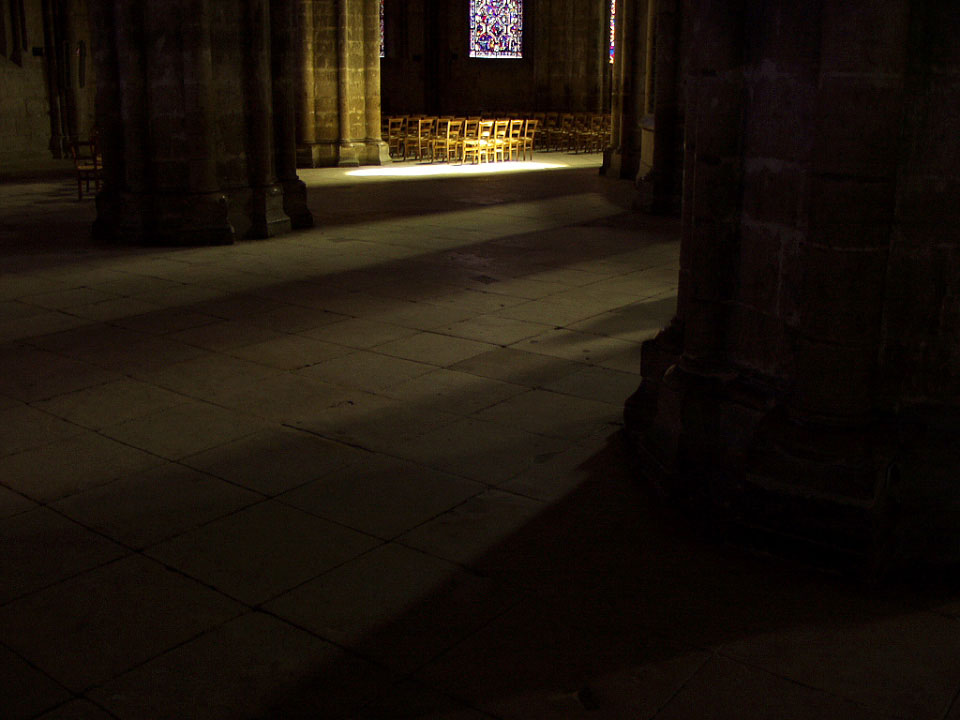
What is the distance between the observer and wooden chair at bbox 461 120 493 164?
2091 centimetres

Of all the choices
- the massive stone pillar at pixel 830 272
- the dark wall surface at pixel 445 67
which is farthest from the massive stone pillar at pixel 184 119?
the dark wall surface at pixel 445 67

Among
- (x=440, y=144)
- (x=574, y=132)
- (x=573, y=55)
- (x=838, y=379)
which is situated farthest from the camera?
(x=573, y=55)

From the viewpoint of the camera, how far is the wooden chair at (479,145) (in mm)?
20906

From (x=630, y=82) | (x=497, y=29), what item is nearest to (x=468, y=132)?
(x=630, y=82)

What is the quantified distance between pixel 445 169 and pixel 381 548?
1648 cm

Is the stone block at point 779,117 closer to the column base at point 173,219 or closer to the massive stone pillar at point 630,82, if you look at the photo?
the column base at point 173,219

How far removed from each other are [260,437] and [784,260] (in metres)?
2.55

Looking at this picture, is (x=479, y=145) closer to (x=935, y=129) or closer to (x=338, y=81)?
(x=338, y=81)

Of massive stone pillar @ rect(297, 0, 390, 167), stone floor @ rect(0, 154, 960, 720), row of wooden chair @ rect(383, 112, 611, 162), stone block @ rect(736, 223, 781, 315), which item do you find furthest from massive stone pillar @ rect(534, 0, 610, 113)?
stone block @ rect(736, 223, 781, 315)

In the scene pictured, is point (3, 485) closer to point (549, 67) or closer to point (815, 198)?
point (815, 198)

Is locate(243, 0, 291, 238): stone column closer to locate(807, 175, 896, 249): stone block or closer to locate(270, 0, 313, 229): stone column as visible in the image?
locate(270, 0, 313, 229): stone column

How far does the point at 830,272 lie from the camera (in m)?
3.70

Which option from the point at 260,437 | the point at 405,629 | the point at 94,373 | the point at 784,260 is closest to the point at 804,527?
the point at 784,260

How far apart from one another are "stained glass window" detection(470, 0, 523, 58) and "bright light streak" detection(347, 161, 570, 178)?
10.4 metres
